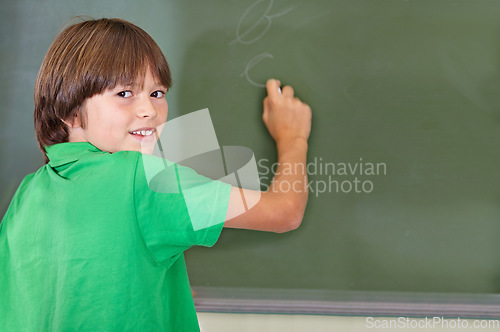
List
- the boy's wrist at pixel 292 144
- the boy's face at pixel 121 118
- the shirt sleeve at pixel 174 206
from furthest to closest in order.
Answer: the boy's wrist at pixel 292 144, the boy's face at pixel 121 118, the shirt sleeve at pixel 174 206

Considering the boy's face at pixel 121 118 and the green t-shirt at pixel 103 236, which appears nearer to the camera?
the green t-shirt at pixel 103 236

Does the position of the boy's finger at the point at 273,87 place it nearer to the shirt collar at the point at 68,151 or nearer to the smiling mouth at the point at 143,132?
the smiling mouth at the point at 143,132

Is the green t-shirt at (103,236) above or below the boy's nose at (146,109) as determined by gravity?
below

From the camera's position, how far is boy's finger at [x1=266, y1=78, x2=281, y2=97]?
1170 millimetres

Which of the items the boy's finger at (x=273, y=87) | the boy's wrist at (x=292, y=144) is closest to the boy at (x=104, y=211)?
the boy's wrist at (x=292, y=144)

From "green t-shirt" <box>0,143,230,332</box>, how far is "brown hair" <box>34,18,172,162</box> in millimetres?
82

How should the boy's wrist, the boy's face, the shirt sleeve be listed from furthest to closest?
1. the boy's wrist
2. the boy's face
3. the shirt sleeve

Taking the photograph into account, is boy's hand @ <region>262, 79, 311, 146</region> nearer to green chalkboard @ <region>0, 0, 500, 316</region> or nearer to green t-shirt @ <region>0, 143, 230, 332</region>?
green chalkboard @ <region>0, 0, 500, 316</region>

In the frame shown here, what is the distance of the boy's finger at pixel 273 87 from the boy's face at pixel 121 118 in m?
0.39

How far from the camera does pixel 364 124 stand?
1162 mm

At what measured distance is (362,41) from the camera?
115 cm

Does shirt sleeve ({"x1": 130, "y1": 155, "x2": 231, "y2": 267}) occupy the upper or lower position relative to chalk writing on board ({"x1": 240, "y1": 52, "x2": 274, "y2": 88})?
lower

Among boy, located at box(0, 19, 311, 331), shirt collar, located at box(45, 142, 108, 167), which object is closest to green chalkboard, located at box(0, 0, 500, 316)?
boy, located at box(0, 19, 311, 331)

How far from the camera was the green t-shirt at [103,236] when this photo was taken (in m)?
0.70
